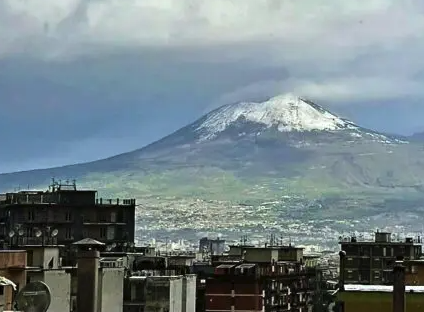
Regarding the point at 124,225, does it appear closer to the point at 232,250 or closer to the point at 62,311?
the point at 232,250

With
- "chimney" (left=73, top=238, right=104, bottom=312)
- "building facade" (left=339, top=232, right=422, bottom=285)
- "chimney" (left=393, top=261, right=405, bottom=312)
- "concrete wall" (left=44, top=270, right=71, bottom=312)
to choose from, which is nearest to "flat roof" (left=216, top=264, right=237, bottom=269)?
"concrete wall" (left=44, top=270, right=71, bottom=312)

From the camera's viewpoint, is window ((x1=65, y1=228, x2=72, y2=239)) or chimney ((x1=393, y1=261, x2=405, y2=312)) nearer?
chimney ((x1=393, y1=261, x2=405, y2=312))

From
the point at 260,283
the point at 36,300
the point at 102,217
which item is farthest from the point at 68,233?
the point at 36,300

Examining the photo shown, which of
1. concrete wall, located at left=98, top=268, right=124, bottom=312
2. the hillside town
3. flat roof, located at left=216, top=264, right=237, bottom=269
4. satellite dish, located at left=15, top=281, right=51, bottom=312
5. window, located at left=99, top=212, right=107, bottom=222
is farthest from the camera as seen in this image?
window, located at left=99, top=212, right=107, bottom=222

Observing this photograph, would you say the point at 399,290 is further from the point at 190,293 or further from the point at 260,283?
the point at 260,283

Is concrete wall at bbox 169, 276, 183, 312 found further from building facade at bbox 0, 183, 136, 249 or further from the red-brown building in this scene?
building facade at bbox 0, 183, 136, 249

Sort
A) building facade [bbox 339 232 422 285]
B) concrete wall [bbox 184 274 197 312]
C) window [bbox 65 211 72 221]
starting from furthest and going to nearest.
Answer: building facade [bbox 339 232 422 285] < window [bbox 65 211 72 221] < concrete wall [bbox 184 274 197 312]
